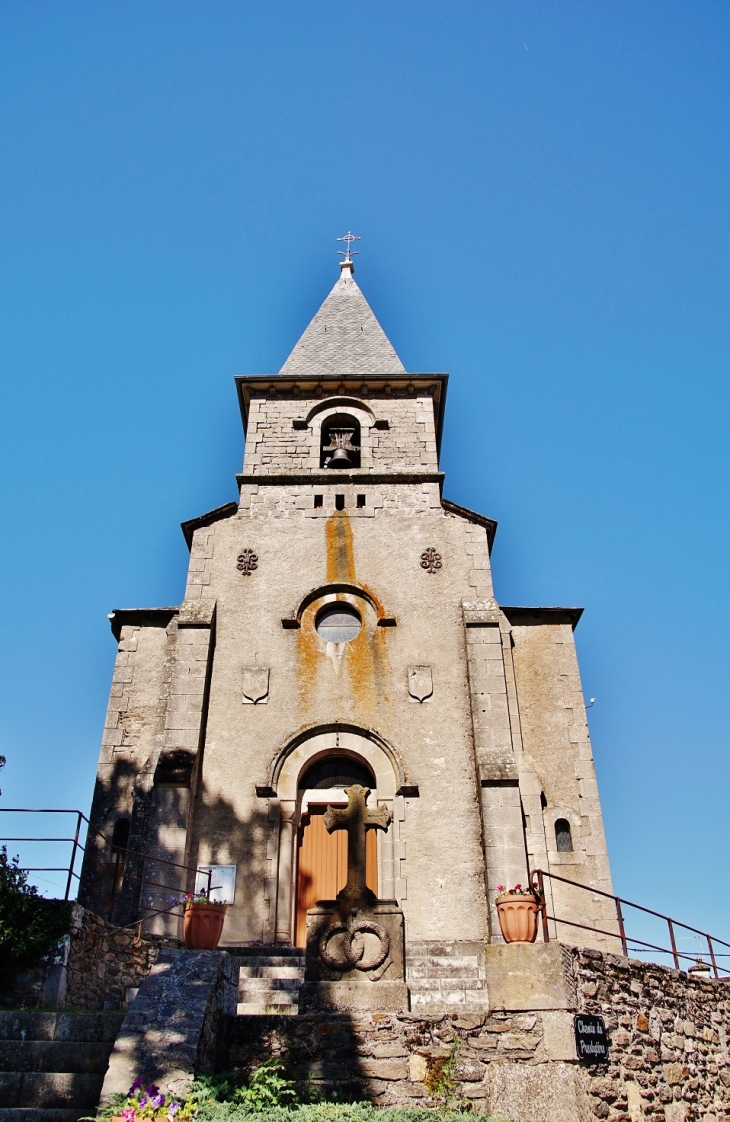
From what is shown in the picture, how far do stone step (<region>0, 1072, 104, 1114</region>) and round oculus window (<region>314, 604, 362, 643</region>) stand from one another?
8.35 meters

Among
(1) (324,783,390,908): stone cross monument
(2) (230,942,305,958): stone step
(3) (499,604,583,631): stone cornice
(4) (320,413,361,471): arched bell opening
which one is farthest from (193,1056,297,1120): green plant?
(4) (320,413,361,471): arched bell opening

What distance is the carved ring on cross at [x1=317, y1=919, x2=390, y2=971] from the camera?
855 centimetres

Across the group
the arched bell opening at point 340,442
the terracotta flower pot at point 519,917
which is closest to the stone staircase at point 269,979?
the terracotta flower pot at point 519,917

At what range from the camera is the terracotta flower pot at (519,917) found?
9062 millimetres

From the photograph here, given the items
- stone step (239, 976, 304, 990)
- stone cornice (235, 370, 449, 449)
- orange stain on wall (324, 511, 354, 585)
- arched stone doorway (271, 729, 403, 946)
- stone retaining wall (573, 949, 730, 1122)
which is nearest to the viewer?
stone retaining wall (573, 949, 730, 1122)

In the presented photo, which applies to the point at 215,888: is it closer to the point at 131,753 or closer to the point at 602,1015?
the point at 131,753

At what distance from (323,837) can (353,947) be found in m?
4.96

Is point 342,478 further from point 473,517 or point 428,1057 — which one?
point 428,1057

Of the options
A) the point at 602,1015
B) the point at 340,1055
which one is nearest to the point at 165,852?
the point at 340,1055

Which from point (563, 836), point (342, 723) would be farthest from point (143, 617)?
point (563, 836)

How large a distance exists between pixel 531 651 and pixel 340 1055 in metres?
8.64

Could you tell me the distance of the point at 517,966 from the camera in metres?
8.38

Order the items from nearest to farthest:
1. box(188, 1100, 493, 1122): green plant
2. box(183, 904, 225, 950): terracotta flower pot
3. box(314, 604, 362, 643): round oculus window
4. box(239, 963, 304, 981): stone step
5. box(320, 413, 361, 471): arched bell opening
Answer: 1. box(188, 1100, 493, 1122): green plant
2. box(183, 904, 225, 950): terracotta flower pot
3. box(239, 963, 304, 981): stone step
4. box(314, 604, 362, 643): round oculus window
5. box(320, 413, 361, 471): arched bell opening

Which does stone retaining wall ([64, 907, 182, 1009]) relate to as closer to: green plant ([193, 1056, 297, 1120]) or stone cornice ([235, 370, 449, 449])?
green plant ([193, 1056, 297, 1120])
